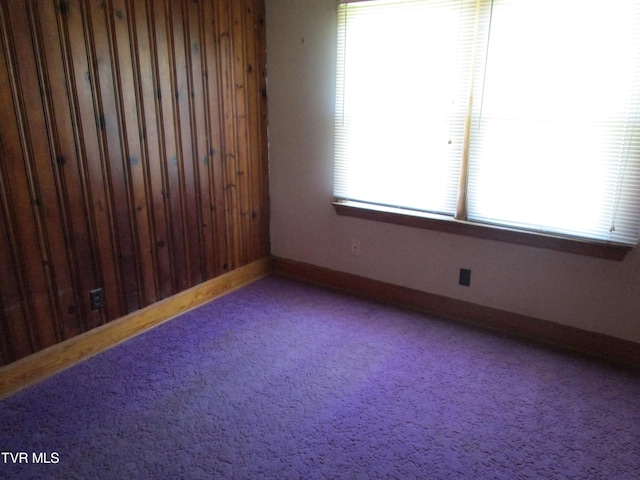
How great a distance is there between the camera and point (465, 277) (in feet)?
9.04

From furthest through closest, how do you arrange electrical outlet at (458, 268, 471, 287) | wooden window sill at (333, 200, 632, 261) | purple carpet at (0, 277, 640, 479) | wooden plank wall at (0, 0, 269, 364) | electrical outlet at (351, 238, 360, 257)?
1. electrical outlet at (351, 238, 360, 257)
2. electrical outlet at (458, 268, 471, 287)
3. wooden window sill at (333, 200, 632, 261)
4. wooden plank wall at (0, 0, 269, 364)
5. purple carpet at (0, 277, 640, 479)

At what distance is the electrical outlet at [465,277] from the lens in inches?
108

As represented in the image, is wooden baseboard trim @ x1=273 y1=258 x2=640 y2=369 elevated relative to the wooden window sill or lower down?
lower down

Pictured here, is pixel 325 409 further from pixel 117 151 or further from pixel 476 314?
pixel 117 151

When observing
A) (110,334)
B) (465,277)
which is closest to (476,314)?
(465,277)

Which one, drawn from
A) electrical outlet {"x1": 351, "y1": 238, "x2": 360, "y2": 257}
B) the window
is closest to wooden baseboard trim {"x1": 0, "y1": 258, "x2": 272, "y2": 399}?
electrical outlet {"x1": 351, "y1": 238, "x2": 360, "y2": 257}

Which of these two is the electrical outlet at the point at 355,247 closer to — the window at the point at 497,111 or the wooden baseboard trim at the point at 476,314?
the wooden baseboard trim at the point at 476,314

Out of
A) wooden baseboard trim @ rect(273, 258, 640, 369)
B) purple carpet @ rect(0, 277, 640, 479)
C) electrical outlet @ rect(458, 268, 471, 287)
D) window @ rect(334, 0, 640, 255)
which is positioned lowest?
purple carpet @ rect(0, 277, 640, 479)

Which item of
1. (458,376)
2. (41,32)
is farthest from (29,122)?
(458,376)

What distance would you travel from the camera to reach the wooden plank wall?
197 centimetres

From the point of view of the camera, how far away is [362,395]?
208 cm

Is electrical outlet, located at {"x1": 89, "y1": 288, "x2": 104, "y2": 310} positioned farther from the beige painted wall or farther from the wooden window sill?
the wooden window sill

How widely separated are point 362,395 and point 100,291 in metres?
1.46

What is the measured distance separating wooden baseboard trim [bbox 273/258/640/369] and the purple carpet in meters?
0.09
